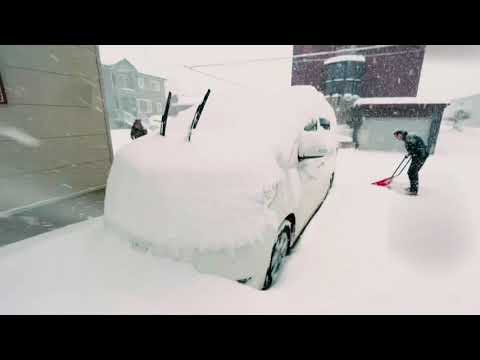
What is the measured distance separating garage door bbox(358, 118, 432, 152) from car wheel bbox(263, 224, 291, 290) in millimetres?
15623

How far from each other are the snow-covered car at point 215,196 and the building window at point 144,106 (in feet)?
123

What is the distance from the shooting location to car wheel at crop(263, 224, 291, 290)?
212 cm

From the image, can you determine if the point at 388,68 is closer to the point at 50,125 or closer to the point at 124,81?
the point at 50,125

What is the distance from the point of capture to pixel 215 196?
5.78ft

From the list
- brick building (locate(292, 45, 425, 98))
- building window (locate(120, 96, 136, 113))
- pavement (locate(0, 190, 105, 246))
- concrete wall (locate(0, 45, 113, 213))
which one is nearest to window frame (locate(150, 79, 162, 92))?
building window (locate(120, 96, 136, 113))

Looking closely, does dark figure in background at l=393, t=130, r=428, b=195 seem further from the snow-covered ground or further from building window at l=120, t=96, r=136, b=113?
building window at l=120, t=96, r=136, b=113

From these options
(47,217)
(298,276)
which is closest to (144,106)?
(47,217)

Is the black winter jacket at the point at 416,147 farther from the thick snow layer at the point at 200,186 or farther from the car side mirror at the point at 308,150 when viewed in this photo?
the thick snow layer at the point at 200,186

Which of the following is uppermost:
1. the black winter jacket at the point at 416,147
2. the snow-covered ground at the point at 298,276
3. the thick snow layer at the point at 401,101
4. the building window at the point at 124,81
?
the building window at the point at 124,81

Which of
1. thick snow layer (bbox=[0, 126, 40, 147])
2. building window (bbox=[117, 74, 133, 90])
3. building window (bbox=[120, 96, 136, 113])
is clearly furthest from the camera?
building window (bbox=[117, 74, 133, 90])

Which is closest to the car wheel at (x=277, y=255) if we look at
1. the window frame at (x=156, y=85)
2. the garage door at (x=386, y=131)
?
the garage door at (x=386, y=131)

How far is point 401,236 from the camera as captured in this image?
3.23 meters

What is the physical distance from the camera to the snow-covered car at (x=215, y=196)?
68.9 inches
